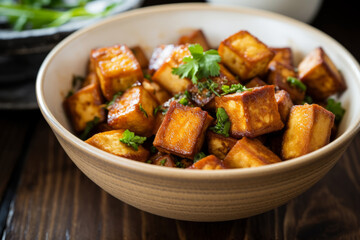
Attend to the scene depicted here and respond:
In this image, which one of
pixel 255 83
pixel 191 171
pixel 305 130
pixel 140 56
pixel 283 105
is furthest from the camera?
pixel 140 56

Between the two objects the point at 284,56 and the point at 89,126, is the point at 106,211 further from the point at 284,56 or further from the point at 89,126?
the point at 284,56

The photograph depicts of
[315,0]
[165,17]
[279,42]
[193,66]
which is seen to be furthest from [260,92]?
[315,0]

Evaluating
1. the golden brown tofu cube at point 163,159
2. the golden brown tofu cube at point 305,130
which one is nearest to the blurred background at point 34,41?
the golden brown tofu cube at point 163,159

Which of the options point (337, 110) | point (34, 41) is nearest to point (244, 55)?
point (337, 110)

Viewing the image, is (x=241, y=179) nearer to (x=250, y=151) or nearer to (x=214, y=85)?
(x=250, y=151)

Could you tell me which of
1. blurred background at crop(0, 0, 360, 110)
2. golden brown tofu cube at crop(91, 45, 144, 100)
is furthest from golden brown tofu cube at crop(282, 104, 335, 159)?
blurred background at crop(0, 0, 360, 110)

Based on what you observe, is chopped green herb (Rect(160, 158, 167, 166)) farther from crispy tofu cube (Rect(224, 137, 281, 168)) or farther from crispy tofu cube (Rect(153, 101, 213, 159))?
crispy tofu cube (Rect(224, 137, 281, 168))
